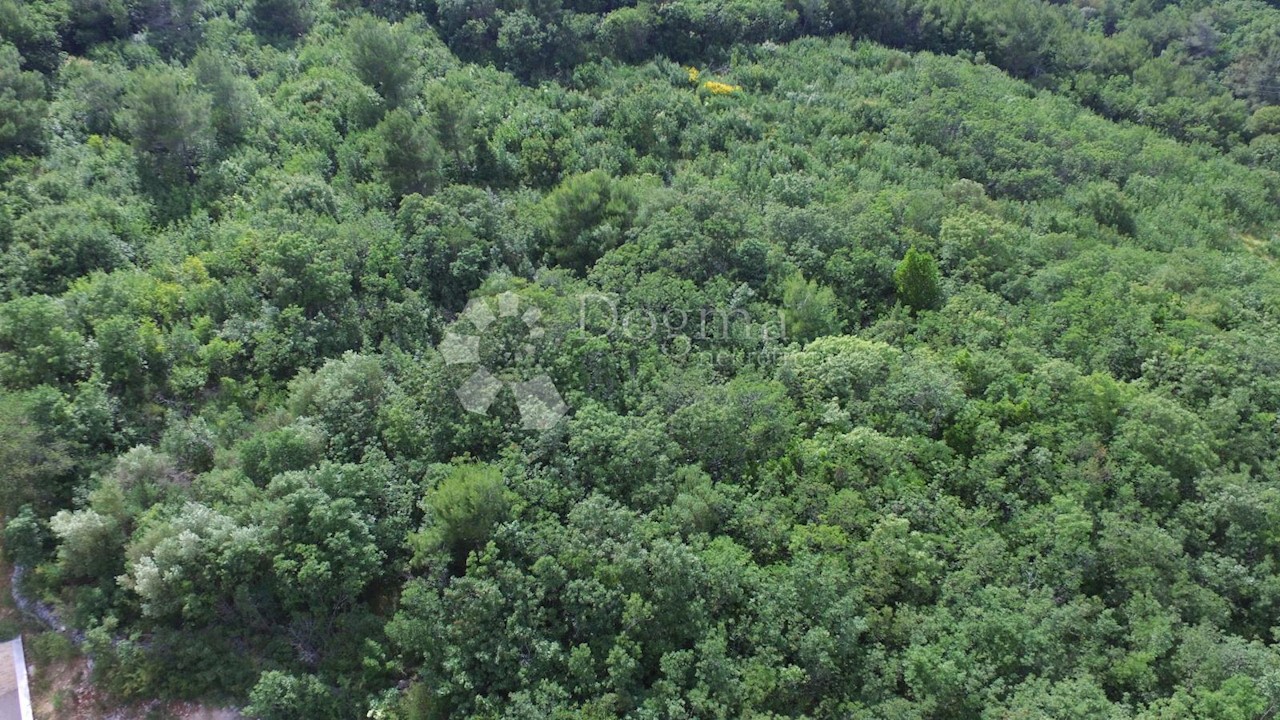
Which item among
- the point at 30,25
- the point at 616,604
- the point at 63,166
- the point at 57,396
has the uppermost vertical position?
the point at 30,25

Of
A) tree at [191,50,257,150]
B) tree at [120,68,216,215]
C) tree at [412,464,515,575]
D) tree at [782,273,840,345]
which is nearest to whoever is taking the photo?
tree at [412,464,515,575]

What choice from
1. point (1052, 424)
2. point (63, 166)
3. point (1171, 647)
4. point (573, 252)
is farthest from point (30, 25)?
point (1171, 647)

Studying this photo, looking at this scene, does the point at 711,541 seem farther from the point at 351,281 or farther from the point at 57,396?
the point at 57,396

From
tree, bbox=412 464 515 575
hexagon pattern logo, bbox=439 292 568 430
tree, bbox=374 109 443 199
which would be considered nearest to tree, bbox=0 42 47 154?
tree, bbox=374 109 443 199

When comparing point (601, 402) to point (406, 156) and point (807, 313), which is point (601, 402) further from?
point (406, 156)

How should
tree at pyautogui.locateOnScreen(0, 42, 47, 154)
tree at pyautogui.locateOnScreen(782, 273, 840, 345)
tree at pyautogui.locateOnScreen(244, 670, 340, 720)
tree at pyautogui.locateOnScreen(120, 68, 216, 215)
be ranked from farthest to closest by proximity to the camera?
tree at pyautogui.locateOnScreen(120, 68, 216, 215), tree at pyautogui.locateOnScreen(0, 42, 47, 154), tree at pyautogui.locateOnScreen(782, 273, 840, 345), tree at pyautogui.locateOnScreen(244, 670, 340, 720)

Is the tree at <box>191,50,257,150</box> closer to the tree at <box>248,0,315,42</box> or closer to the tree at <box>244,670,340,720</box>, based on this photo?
the tree at <box>248,0,315,42</box>
